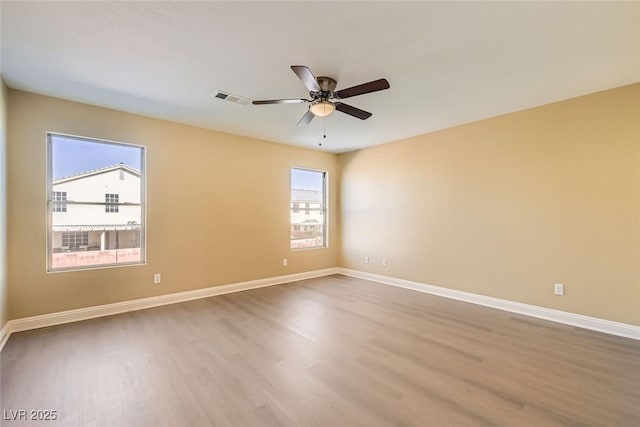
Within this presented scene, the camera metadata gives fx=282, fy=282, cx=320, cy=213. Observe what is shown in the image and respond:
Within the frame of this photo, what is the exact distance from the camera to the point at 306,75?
→ 2.26m

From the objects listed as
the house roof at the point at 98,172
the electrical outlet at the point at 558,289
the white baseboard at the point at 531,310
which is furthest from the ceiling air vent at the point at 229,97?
the electrical outlet at the point at 558,289

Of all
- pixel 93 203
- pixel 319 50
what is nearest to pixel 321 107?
pixel 319 50

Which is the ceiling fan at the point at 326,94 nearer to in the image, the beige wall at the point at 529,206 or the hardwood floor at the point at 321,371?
the beige wall at the point at 529,206

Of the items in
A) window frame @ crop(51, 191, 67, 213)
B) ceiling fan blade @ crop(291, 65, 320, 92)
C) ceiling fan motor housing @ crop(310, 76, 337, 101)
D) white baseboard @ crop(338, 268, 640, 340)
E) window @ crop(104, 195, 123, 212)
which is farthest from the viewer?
window @ crop(104, 195, 123, 212)

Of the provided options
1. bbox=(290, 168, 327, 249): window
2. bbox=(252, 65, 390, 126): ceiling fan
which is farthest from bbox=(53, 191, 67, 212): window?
bbox=(290, 168, 327, 249): window

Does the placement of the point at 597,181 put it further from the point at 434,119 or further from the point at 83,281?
the point at 83,281

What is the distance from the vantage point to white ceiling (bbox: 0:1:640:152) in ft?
6.31

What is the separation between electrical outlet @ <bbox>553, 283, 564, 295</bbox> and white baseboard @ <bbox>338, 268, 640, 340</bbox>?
223mm

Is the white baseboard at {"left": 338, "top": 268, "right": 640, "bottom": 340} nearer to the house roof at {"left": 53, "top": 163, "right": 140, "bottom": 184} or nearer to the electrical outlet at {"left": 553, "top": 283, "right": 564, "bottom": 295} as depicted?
the electrical outlet at {"left": 553, "top": 283, "right": 564, "bottom": 295}

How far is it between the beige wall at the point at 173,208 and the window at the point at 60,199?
0.43ft

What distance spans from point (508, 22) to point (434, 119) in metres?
2.08

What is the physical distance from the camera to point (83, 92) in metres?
3.19

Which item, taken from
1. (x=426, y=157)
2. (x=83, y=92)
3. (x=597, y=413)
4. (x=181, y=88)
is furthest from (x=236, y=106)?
(x=597, y=413)

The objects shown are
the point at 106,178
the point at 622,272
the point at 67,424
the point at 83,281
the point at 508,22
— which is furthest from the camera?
the point at 106,178
